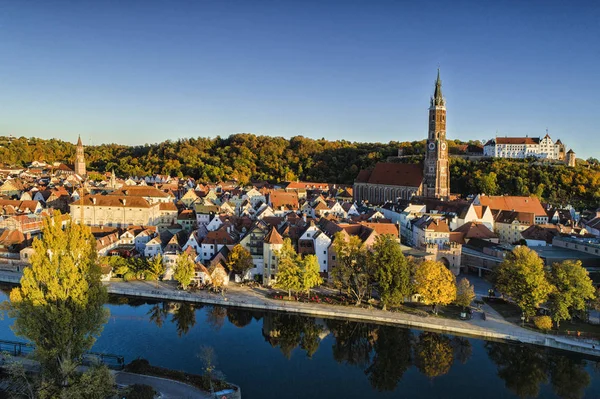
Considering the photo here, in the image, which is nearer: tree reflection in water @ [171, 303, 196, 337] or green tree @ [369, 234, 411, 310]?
tree reflection in water @ [171, 303, 196, 337]

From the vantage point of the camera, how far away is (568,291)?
25531 mm

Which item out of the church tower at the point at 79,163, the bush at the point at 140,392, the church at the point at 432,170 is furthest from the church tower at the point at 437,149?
the church tower at the point at 79,163

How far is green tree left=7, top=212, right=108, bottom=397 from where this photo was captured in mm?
15469

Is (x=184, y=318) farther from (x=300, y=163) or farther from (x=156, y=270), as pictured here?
(x=300, y=163)

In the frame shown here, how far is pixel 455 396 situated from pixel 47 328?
16.4m

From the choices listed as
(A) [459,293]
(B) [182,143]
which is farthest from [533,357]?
(B) [182,143]

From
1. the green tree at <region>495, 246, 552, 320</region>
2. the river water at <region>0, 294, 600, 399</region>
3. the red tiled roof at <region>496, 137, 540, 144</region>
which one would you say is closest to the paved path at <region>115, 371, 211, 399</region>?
the river water at <region>0, 294, 600, 399</region>

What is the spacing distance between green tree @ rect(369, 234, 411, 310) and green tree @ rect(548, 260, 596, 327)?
800 centimetres

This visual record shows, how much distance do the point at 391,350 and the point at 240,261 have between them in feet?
42.2

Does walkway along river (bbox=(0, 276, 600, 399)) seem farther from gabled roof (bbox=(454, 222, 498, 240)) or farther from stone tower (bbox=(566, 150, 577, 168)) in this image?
stone tower (bbox=(566, 150, 577, 168))

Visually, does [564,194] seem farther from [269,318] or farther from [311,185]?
[269,318]

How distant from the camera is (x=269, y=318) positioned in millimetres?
27516

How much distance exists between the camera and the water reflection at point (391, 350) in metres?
21.3

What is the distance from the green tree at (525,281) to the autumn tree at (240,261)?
1650cm
